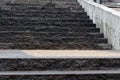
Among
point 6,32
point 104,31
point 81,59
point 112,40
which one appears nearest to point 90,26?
point 104,31

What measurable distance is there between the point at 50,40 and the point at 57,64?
2.72 metres

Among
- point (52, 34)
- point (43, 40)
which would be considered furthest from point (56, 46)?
point (52, 34)

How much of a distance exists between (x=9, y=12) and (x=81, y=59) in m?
5.71

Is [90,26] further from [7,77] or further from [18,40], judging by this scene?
[7,77]

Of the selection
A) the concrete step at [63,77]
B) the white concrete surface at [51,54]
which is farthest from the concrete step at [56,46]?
the concrete step at [63,77]

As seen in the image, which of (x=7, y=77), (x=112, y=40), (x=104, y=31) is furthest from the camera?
(x=104, y=31)

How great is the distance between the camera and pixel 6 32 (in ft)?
36.8

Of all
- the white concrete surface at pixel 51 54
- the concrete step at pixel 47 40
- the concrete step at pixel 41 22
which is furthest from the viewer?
the concrete step at pixel 41 22

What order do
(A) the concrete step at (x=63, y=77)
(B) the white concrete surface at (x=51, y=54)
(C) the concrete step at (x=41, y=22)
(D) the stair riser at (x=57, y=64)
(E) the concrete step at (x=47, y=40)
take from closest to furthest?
1. (A) the concrete step at (x=63, y=77)
2. (D) the stair riser at (x=57, y=64)
3. (B) the white concrete surface at (x=51, y=54)
4. (E) the concrete step at (x=47, y=40)
5. (C) the concrete step at (x=41, y=22)

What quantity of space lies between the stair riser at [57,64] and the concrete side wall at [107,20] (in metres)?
1.97

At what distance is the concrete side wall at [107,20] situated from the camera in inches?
413

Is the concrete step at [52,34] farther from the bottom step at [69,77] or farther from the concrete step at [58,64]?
the bottom step at [69,77]

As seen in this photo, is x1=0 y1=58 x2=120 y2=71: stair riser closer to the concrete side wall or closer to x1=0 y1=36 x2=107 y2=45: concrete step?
the concrete side wall

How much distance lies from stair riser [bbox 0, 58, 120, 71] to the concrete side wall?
1.97m
